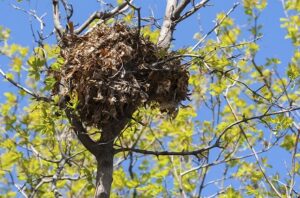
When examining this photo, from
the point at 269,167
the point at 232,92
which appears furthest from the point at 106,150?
the point at 232,92

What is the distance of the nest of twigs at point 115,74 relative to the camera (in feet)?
15.4

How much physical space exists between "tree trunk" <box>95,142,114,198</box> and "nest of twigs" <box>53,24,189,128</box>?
0.70 ft

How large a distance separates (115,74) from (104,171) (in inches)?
28.2

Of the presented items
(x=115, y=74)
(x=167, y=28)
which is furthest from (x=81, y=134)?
(x=167, y=28)

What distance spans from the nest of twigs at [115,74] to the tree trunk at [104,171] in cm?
21

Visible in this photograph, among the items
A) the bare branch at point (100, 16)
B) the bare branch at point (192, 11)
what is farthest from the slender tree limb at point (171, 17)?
the bare branch at point (100, 16)

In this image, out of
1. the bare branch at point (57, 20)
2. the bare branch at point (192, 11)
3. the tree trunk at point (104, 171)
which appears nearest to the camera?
the tree trunk at point (104, 171)

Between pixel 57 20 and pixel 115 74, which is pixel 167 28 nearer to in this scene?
pixel 115 74

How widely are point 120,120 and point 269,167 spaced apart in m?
4.71

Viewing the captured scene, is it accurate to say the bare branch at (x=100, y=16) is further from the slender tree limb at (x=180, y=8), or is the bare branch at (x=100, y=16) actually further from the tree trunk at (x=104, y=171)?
the tree trunk at (x=104, y=171)

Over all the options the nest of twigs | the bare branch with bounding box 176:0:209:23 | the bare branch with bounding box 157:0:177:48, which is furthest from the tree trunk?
the bare branch with bounding box 176:0:209:23

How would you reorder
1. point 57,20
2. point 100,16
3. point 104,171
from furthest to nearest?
point 100,16, point 57,20, point 104,171

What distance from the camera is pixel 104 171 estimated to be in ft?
15.3

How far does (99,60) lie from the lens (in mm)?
4773
